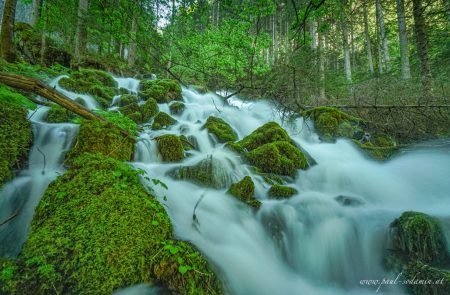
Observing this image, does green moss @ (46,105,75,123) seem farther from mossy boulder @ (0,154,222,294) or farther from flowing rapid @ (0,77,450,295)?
mossy boulder @ (0,154,222,294)

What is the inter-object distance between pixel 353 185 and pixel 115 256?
16.5 ft

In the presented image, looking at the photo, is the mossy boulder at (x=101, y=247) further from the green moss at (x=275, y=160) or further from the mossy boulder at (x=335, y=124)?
the mossy boulder at (x=335, y=124)

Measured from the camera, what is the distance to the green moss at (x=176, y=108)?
948 cm

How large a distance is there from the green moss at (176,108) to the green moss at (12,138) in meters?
5.66

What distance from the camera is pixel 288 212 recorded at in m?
4.27

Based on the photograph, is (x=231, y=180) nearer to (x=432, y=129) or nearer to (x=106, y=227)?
(x=106, y=227)

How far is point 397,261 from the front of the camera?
11.1 feet

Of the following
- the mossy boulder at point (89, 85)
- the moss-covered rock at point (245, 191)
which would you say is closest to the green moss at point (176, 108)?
the mossy boulder at point (89, 85)

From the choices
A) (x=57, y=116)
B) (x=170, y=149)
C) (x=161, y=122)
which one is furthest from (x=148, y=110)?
(x=170, y=149)

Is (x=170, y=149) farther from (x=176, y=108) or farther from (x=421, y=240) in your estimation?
(x=176, y=108)

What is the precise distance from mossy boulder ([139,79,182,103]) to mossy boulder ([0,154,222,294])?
296 inches

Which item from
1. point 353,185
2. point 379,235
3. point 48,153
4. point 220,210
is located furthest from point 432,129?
point 48,153

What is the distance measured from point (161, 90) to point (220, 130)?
3875 mm

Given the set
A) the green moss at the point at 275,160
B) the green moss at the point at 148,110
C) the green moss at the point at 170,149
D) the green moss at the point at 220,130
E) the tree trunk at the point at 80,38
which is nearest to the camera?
the green moss at the point at 170,149
